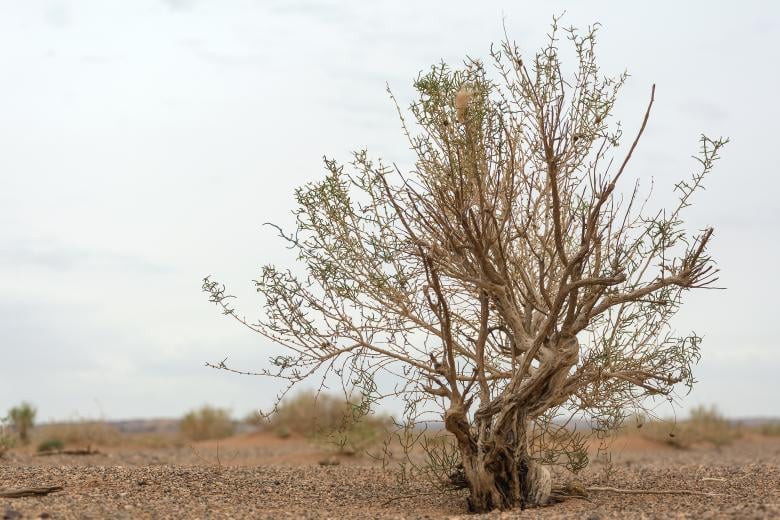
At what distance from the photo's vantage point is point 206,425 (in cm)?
3136

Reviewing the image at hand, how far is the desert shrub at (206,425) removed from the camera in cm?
3116

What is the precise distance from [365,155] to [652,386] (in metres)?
3.84

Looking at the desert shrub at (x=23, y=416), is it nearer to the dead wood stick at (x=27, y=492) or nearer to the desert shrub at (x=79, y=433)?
the desert shrub at (x=79, y=433)

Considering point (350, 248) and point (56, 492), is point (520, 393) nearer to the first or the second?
point (350, 248)

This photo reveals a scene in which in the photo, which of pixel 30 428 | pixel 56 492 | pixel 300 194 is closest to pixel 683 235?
pixel 300 194

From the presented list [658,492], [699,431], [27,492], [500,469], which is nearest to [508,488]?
[500,469]

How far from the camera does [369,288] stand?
958 cm

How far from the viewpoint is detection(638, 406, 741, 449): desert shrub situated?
27.9m

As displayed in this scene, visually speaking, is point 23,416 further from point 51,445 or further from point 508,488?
point 508,488

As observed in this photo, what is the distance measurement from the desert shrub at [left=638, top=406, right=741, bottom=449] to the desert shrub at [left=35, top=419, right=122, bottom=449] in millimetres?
15066

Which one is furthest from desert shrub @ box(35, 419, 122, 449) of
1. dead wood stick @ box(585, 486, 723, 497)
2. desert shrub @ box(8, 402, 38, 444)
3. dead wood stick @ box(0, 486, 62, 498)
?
dead wood stick @ box(585, 486, 723, 497)

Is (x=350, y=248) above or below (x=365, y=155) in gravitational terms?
below

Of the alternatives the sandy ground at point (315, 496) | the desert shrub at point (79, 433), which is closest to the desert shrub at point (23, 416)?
the desert shrub at point (79, 433)

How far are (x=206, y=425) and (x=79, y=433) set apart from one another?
539 centimetres
